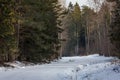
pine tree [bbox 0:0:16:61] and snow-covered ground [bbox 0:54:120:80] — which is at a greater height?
pine tree [bbox 0:0:16:61]

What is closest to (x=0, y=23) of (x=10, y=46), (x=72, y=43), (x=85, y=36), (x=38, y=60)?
(x=10, y=46)

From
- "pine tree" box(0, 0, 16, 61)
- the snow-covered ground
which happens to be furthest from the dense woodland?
the snow-covered ground

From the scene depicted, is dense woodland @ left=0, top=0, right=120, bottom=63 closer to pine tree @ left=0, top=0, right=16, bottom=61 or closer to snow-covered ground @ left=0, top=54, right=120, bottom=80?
pine tree @ left=0, top=0, right=16, bottom=61

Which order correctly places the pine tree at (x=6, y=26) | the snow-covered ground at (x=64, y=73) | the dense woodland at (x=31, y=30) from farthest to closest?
the dense woodland at (x=31, y=30)
the pine tree at (x=6, y=26)
the snow-covered ground at (x=64, y=73)

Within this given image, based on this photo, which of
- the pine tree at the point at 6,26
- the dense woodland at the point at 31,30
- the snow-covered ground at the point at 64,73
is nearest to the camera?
the snow-covered ground at the point at 64,73

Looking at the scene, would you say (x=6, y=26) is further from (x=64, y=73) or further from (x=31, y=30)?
(x=64, y=73)

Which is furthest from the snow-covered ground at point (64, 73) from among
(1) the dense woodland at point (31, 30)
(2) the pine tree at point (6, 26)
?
(1) the dense woodland at point (31, 30)

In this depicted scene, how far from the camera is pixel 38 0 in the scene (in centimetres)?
3678

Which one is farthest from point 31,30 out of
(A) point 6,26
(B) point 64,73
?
(B) point 64,73

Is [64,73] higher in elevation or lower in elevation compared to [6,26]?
lower

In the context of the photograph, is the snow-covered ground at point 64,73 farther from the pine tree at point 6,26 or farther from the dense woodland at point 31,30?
the dense woodland at point 31,30

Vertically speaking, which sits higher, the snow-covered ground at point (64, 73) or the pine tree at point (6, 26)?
the pine tree at point (6, 26)

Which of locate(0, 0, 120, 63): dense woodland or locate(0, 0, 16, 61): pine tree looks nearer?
locate(0, 0, 16, 61): pine tree

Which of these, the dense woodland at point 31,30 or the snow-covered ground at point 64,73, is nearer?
the snow-covered ground at point 64,73
